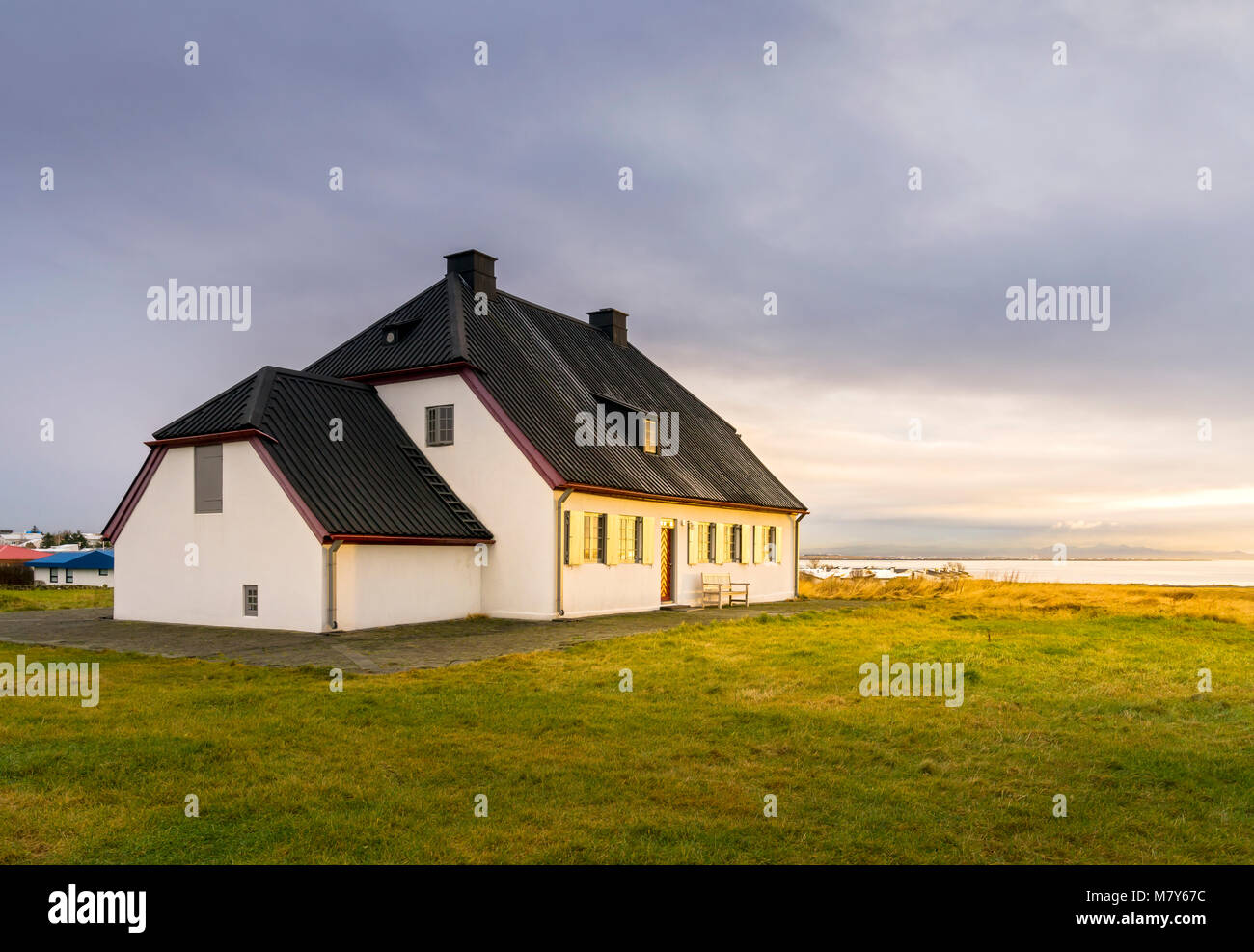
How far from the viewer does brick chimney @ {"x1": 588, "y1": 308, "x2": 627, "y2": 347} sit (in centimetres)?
3253

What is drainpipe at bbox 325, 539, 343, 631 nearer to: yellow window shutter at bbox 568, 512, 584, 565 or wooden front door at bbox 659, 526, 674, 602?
yellow window shutter at bbox 568, 512, 584, 565

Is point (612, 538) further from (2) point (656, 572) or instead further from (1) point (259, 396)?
(1) point (259, 396)

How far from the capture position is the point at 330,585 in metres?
18.2

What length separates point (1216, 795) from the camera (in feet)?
22.5

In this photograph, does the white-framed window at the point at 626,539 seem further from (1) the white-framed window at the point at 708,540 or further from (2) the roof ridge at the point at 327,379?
(2) the roof ridge at the point at 327,379

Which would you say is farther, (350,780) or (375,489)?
(375,489)

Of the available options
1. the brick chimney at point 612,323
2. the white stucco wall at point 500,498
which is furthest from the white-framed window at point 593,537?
the brick chimney at point 612,323

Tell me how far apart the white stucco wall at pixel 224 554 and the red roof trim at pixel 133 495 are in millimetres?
152

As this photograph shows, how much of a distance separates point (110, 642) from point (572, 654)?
27.1 feet

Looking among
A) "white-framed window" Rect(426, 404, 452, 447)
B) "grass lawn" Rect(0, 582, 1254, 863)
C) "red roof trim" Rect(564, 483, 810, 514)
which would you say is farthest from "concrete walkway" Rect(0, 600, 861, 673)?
"white-framed window" Rect(426, 404, 452, 447)

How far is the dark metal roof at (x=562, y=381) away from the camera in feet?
74.4
